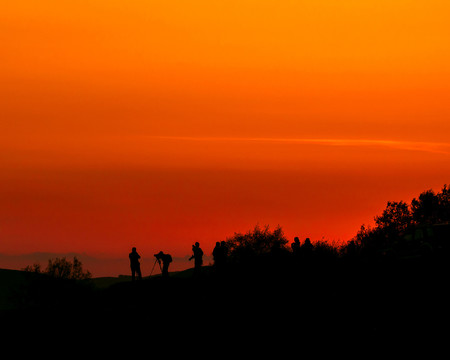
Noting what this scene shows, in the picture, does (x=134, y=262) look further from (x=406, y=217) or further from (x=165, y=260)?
(x=406, y=217)

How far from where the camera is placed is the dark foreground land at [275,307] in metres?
60.1

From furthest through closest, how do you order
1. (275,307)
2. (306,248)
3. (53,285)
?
1. (53,285)
2. (275,307)
3. (306,248)

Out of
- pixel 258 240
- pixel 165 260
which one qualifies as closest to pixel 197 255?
pixel 165 260

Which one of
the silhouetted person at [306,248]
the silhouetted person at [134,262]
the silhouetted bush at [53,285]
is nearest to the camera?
the silhouetted person at [306,248]

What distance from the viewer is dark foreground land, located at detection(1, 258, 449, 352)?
60.1 m

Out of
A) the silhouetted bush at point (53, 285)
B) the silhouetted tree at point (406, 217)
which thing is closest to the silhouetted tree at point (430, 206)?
the silhouetted tree at point (406, 217)

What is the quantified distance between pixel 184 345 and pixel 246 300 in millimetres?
6218

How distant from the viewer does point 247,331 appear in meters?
64.1

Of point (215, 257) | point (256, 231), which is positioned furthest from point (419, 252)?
point (256, 231)

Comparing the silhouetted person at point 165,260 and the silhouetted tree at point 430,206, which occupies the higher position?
the silhouetted tree at point 430,206

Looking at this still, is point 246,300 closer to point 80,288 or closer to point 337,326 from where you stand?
point 337,326

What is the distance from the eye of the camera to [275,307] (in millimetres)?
65812

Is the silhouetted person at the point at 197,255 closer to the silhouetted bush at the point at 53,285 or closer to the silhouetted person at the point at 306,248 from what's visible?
the silhouetted person at the point at 306,248

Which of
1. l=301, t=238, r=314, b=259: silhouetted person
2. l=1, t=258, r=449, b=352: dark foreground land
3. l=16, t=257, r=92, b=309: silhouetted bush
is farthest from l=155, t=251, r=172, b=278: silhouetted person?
l=16, t=257, r=92, b=309: silhouetted bush
